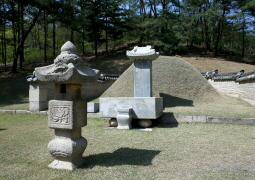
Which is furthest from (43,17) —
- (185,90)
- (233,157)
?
(233,157)

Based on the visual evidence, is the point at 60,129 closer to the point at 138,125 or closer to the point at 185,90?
the point at 138,125

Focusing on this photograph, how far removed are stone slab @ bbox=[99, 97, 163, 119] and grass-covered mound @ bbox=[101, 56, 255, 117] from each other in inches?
61.0

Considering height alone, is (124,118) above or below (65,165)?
above

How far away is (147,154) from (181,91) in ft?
20.1

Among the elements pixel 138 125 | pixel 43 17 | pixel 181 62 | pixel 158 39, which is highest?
pixel 43 17

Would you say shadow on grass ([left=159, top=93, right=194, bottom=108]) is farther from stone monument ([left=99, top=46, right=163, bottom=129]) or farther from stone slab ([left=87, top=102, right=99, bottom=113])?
stone slab ([left=87, top=102, right=99, bottom=113])

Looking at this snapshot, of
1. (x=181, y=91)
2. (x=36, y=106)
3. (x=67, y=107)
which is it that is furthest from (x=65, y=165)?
(x=181, y=91)

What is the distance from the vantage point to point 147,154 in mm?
3980

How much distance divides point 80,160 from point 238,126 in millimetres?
4892

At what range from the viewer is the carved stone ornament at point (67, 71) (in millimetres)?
3099

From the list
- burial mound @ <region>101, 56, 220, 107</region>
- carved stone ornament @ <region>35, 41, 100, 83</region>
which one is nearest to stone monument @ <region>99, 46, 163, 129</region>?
burial mound @ <region>101, 56, 220, 107</region>

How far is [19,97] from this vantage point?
41.4 ft

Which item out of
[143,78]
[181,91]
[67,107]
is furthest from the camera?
[181,91]

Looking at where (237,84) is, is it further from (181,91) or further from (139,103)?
(139,103)
